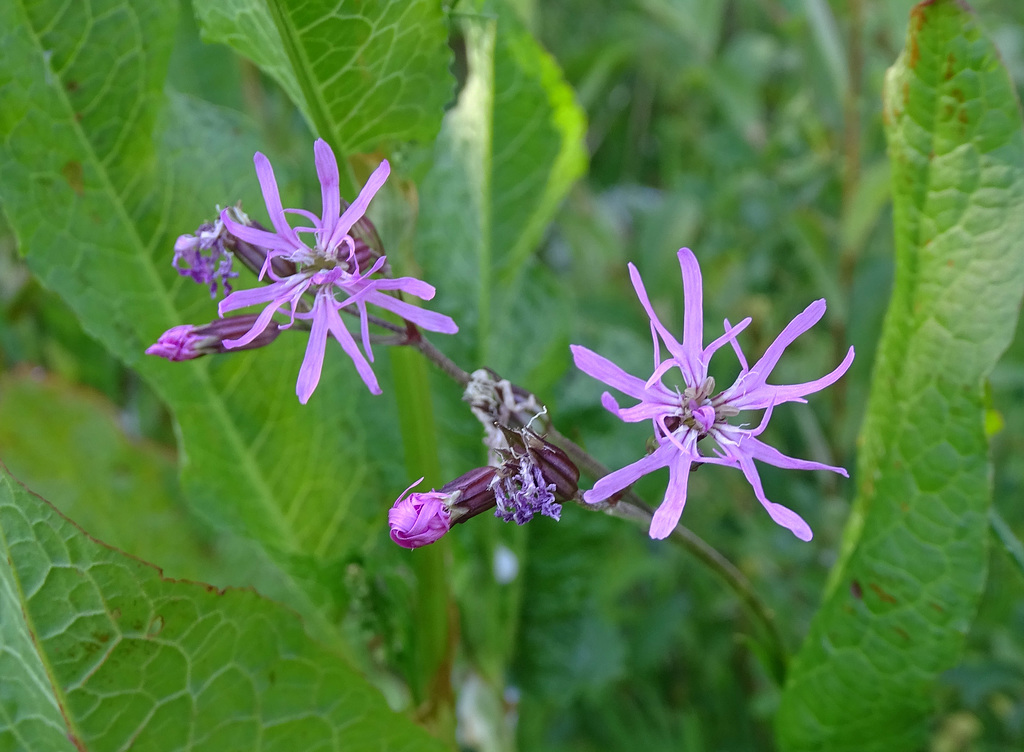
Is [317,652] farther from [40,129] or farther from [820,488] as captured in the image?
[820,488]

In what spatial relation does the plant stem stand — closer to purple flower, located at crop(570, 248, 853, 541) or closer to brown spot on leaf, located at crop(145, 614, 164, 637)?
purple flower, located at crop(570, 248, 853, 541)

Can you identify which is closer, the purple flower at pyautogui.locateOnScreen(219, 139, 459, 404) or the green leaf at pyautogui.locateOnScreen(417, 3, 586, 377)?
the purple flower at pyautogui.locateOnScreen(219, 139, 459, 404)

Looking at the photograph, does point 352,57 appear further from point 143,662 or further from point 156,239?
point 143,662

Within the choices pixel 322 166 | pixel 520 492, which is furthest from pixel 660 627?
pixel 322 166

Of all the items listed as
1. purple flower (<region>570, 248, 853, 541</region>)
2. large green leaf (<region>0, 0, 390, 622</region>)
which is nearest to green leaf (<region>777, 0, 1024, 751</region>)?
purple flower (<region>570, 248, 853, 541</region>)

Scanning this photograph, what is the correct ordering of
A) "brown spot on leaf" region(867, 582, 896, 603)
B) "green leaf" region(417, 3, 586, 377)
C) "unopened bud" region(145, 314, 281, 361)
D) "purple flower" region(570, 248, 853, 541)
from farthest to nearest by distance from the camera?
"green leaf" region(417, 3, 586, 377)
"brown spot on leaf" region(867, 582, 896, 603)
"unopened bud" region(145, 314, 281, 361)
"purple flower" region(570, 248, 853, 541)

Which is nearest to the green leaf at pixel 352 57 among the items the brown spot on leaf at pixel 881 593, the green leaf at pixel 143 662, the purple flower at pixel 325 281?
the purple flower at pixel 325 281

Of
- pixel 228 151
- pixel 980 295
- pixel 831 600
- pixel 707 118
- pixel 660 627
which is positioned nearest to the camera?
pixel 980 295

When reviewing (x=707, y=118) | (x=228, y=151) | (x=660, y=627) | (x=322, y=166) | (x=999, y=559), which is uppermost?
(x=322, y=166)
